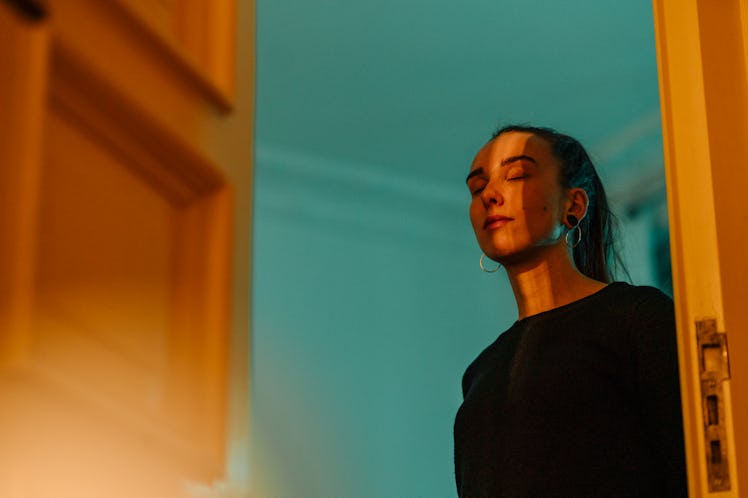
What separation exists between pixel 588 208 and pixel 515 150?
0.18 meters

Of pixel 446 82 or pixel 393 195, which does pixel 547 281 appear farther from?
pixel 393 195

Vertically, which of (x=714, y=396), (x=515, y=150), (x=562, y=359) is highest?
(x=515, y=150)

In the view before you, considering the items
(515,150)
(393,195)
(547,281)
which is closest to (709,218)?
(547,281)

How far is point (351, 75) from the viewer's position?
3.93 m

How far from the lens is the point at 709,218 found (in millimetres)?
1074

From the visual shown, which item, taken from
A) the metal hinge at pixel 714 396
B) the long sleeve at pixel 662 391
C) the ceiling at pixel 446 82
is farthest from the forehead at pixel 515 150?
the ceiling at pixel 446 82

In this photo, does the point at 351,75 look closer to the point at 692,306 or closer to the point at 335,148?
the point at 335,148

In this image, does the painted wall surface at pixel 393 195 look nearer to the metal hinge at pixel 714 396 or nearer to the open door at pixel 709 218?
the open door at pixel 709 218

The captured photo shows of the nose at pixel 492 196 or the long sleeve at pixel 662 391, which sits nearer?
the long sleeve at pixel 662 391

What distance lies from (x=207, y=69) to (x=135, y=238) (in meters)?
0.22

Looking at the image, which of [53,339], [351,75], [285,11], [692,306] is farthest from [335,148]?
[53,339]

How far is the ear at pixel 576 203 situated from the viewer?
2.01 metres

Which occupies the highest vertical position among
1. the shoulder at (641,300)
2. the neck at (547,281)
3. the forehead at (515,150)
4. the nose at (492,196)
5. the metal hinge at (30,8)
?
the forehead at (515,150)

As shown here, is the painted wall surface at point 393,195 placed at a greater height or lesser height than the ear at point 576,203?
greater
